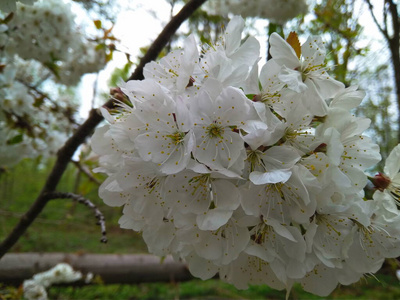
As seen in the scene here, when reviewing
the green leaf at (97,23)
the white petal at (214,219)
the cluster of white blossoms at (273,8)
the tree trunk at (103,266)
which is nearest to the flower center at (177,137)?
the white petal at (214,219)

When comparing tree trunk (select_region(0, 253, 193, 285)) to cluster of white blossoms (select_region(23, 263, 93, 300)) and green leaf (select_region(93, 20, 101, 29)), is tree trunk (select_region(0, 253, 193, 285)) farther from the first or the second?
green leaf (select_region(93, 20, 101, 29))

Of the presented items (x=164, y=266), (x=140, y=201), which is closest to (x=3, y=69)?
(x=140, y=201)

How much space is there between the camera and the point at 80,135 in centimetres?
110

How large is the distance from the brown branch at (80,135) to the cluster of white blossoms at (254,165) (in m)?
0.32

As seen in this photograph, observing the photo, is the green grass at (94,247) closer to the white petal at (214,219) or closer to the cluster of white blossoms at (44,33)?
the cluster of white blossoms at (44,33)

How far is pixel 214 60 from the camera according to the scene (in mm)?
677

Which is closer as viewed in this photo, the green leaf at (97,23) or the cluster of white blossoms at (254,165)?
the cluster of white blossoms at (254,165)

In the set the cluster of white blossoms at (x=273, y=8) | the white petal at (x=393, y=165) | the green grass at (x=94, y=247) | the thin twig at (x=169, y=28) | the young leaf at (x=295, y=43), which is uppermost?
the cluster of white blossoms at (x=273, y=8)

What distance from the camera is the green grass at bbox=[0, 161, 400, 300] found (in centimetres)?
353

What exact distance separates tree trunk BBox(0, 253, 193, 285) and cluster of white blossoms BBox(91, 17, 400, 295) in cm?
238

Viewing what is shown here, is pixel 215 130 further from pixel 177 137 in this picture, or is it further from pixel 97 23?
pixel 97 23

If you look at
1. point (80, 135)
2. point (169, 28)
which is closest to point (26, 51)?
point (80, 135)

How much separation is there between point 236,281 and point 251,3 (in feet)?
6.48

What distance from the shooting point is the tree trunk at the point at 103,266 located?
282 centimetres
